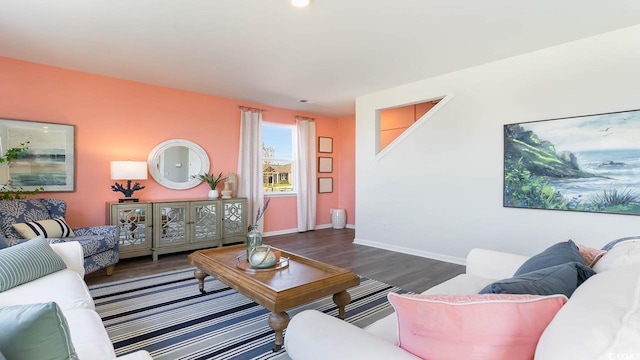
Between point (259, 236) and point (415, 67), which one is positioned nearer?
point (259, 236)

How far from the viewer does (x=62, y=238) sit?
10.5ft

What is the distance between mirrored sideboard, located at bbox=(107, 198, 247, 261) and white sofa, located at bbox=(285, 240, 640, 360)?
11.6ft

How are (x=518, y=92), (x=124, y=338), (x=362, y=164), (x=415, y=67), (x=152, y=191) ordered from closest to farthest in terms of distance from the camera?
(x=124, y=338) → (x=518, y=92) → (x=415, y=67) → (x=152, y=191) → (x=362, y=164)

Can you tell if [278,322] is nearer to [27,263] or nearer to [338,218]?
[27,263]

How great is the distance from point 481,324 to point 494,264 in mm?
1482

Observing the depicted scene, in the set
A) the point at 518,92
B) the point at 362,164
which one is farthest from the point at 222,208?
the point at 518,92

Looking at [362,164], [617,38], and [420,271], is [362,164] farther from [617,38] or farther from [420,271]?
[617,38]

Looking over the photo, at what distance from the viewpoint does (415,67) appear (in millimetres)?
3775

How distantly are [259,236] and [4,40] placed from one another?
320 cm

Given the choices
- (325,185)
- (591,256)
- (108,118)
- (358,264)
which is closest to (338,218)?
(325,185)

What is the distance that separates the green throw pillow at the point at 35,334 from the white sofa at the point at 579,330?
27.9 inches

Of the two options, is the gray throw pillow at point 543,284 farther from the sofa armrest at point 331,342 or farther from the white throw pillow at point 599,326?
the sofa armrest at point 331,342

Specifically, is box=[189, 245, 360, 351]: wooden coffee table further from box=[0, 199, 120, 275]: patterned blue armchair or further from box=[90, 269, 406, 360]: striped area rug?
box=[0, 199, 120, 275]: patterned blue armchair


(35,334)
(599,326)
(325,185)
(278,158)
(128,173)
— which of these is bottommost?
(35,334)
